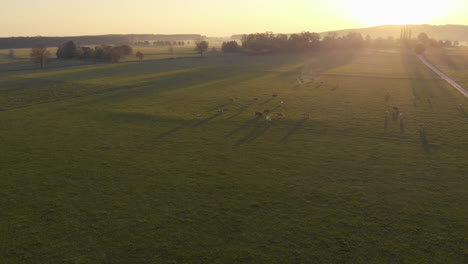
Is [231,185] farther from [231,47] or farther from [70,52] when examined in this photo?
[231,47]

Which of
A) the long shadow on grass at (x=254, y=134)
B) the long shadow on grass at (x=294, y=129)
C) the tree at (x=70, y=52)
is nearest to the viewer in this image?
the long shadow on grass at (x=254, y=134)

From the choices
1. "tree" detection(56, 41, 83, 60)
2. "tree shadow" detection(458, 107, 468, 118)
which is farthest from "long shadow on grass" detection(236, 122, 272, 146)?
"tree" detection(56, 41, 83, 60)

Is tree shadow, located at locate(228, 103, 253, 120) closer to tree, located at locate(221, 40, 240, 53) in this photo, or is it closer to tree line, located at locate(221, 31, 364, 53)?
tree line, located at locate(221, 31, 364, 53)

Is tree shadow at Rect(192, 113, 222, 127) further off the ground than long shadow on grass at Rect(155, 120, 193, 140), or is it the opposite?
tree shadow at Rect(192, 113, 222, 127)

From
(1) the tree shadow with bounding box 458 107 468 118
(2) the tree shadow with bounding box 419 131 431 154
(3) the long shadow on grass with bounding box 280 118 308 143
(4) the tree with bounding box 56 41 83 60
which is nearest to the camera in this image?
(2) the tree shadow with bounding box 419 131 431 154

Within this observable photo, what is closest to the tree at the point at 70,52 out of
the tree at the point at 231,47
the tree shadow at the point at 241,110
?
the tree at the point at 231,47

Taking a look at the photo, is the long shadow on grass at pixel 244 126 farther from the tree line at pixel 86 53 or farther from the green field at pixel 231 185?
the tree line at pixel 86 53

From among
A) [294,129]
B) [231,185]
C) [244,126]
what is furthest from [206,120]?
[231,185]

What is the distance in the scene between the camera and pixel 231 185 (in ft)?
84.3

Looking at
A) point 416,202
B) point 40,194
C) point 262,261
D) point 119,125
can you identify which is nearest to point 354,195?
point 416,202

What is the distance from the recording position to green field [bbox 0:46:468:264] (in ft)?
59.8

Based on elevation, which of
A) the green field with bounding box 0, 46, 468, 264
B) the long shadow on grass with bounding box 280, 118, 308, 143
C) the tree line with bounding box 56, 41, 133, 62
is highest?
the tree line with bounding box 56, 41, 133, 62

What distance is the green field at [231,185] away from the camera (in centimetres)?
1823

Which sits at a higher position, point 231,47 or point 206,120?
point 231,47
